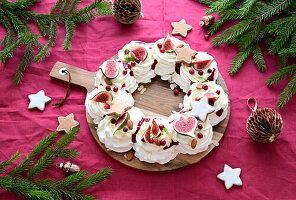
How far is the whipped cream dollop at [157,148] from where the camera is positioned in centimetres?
273

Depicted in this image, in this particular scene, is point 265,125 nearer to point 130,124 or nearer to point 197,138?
point 197,138

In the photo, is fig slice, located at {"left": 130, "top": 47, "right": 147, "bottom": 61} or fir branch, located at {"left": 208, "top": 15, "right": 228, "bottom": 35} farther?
fir branch, located at {"left": 208, "top": 15, "right": 228, "bottom": 35}

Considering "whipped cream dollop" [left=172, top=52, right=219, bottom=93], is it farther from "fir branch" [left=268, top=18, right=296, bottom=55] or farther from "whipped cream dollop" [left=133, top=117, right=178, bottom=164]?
"fir branch" [left=268, top=18, right=296, bottom=55]

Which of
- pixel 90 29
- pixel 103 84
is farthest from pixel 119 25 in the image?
A: pixel 103 84

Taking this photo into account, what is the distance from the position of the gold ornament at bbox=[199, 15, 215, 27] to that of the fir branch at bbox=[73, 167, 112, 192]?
1.76 meters

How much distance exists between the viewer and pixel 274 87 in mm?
3244

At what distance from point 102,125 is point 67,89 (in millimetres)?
606

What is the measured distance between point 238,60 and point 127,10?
119cm

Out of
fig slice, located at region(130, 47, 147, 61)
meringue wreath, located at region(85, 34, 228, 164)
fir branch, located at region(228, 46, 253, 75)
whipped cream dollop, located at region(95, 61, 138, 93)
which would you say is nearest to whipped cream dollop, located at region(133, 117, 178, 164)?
meringue wreath, located at region(85, 34, 228, 164)

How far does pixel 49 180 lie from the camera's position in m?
2.71

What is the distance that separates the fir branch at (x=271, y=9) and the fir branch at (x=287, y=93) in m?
0.61

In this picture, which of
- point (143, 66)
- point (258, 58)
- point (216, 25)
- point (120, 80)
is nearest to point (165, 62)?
point (143, 66)

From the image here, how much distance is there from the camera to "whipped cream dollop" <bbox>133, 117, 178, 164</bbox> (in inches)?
107

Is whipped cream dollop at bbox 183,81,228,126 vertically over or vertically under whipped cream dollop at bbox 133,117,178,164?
over
